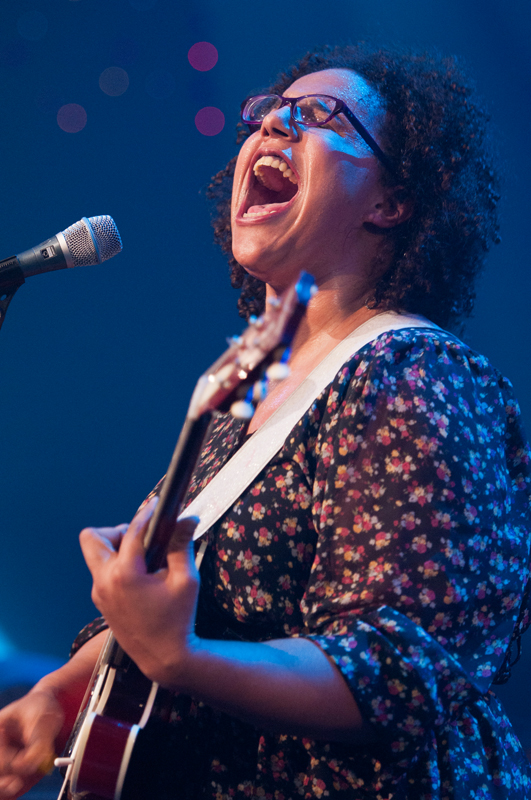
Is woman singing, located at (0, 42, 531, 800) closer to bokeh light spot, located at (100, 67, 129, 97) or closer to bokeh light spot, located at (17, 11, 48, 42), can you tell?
bokeh light spot, located at (100, 67, 129, 97)

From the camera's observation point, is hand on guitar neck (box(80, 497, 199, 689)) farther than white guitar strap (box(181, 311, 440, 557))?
No

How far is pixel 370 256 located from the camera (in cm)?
152

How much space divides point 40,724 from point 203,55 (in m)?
2.78

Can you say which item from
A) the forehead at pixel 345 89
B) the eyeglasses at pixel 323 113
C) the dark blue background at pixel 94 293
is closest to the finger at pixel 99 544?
the eyeglasses at pixel 323 113

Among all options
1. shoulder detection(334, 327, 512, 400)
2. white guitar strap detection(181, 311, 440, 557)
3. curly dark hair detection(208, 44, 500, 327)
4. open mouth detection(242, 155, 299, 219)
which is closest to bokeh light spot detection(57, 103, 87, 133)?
curly dark hair detection(208, 44, 500, 327)

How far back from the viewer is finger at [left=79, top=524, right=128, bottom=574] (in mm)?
804

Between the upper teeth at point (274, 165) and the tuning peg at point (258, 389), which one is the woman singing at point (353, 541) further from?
the tuning peg at point (258, 389)

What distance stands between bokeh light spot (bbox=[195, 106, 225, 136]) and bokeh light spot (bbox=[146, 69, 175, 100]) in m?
0.19

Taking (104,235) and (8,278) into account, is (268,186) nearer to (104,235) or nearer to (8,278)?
(104,235)

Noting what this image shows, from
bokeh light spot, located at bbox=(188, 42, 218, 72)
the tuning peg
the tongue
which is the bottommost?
the tuning peg

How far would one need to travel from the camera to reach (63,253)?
4.21 feet

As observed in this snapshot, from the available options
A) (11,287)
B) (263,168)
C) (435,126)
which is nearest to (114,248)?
(11,287)

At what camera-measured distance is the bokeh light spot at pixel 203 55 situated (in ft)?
9.16

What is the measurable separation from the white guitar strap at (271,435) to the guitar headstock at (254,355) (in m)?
0.39
